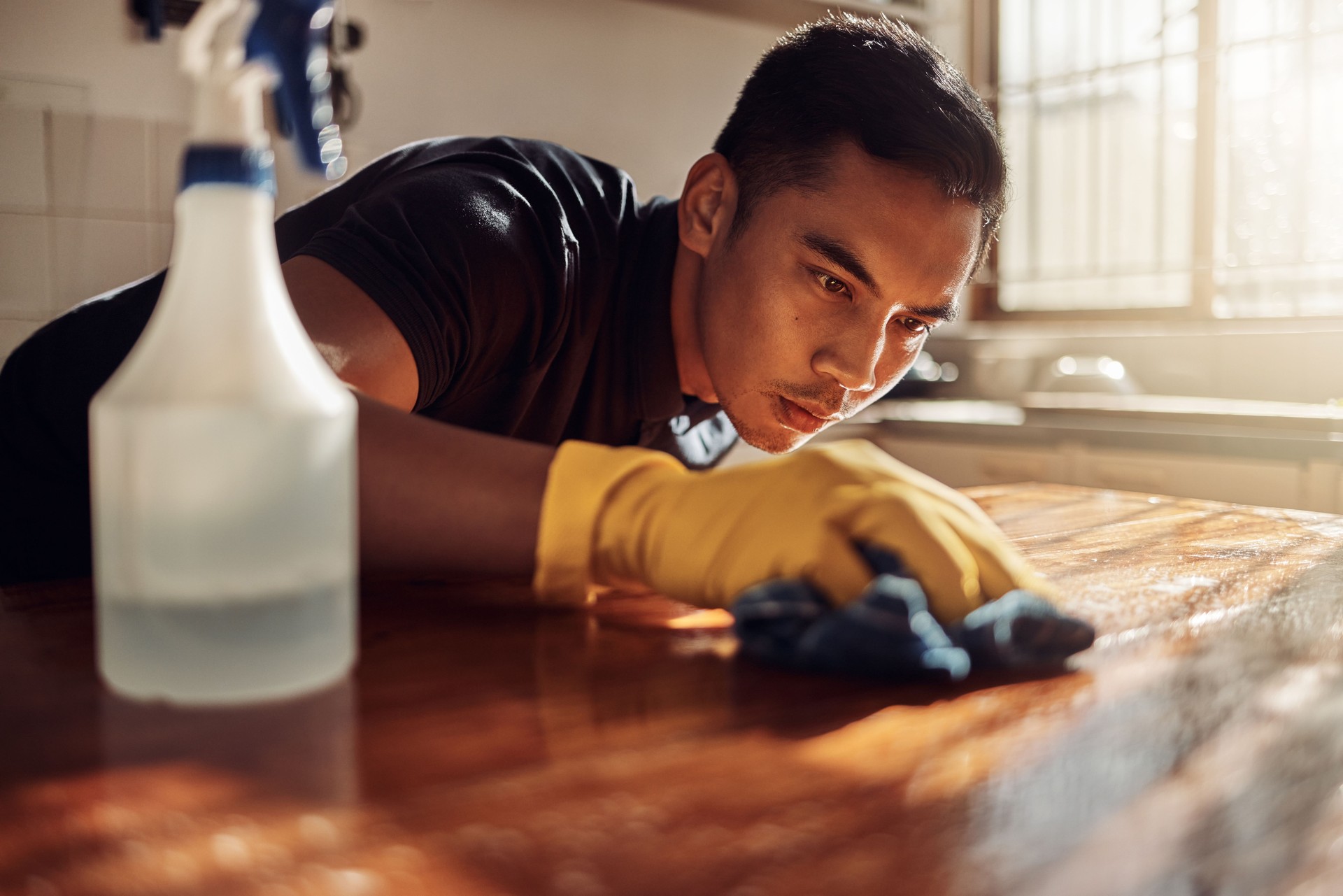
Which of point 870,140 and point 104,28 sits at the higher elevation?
point 104,28

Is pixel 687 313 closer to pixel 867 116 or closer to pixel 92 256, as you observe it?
pixel 867 116

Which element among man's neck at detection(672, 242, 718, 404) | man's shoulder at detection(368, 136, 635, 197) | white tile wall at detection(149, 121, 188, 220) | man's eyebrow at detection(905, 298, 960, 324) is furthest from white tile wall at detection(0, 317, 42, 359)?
man's eyebrow at detection(905, 298, 960, 324)

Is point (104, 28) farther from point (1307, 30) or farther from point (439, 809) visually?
point (1307, 30)

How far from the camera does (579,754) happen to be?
38 cm

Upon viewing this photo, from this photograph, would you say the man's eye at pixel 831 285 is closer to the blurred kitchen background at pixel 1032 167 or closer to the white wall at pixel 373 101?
the blurred kitchen background at pixel 1032 167

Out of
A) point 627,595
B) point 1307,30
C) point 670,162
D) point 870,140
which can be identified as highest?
point 1307,30

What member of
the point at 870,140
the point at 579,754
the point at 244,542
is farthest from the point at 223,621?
the point at 870,140

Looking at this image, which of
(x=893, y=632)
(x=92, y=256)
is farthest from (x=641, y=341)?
(x=92, y=256)

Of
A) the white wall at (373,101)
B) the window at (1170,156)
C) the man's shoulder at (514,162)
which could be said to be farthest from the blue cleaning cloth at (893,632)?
the window at (1170,156)

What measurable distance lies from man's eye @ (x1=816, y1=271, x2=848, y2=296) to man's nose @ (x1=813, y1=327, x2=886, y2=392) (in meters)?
0.05

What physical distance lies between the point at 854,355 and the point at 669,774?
89 cm

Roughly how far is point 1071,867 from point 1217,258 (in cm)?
316

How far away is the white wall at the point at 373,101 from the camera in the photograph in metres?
2.20

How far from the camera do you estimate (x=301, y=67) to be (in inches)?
16.0
